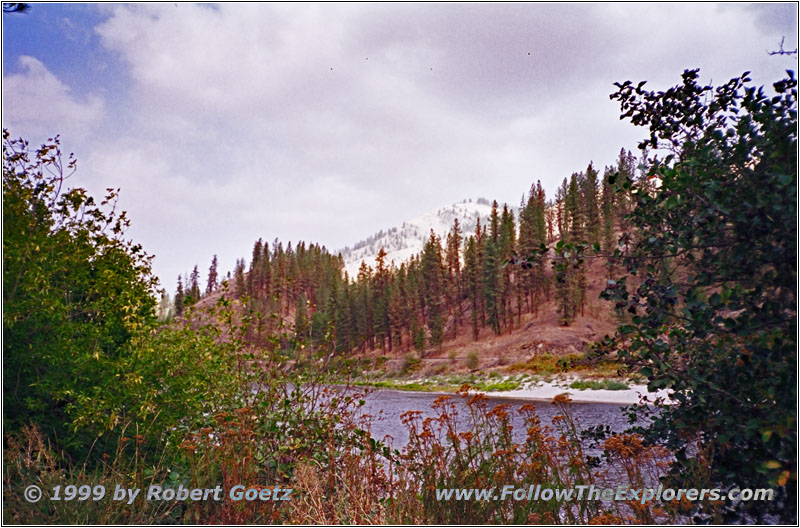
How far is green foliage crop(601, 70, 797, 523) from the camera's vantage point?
8.72 feet

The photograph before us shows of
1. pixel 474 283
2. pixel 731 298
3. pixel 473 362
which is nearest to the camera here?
pixel 731 298

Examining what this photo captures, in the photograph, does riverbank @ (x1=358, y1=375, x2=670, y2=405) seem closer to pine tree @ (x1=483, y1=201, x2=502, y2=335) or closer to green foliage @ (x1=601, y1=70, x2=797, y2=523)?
pine tree @ (x1=483, y1=201, x2=502, y2=335)

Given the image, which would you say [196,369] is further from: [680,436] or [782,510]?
[782,510]

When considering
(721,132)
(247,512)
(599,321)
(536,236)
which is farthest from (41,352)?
(536,236)

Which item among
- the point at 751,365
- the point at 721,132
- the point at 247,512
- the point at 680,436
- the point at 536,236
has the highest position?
the point at 536,236

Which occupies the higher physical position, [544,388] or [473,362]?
[473,362]

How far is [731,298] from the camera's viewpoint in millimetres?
2697

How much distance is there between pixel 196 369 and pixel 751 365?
587cm

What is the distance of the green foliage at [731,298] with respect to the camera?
2658mm

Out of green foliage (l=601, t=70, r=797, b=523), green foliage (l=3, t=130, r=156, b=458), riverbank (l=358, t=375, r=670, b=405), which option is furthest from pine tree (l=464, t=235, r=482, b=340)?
green foliage (l=601, t=70, r=797, b=523)

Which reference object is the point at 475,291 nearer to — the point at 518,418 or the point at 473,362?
the point at 473,362

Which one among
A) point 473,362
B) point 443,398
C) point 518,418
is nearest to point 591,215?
point 473,362

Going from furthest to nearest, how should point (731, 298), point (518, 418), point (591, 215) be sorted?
1. point (591, 215)
2. point (518, 418)
3. point (731, 298)

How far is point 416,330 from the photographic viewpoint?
55.4m
